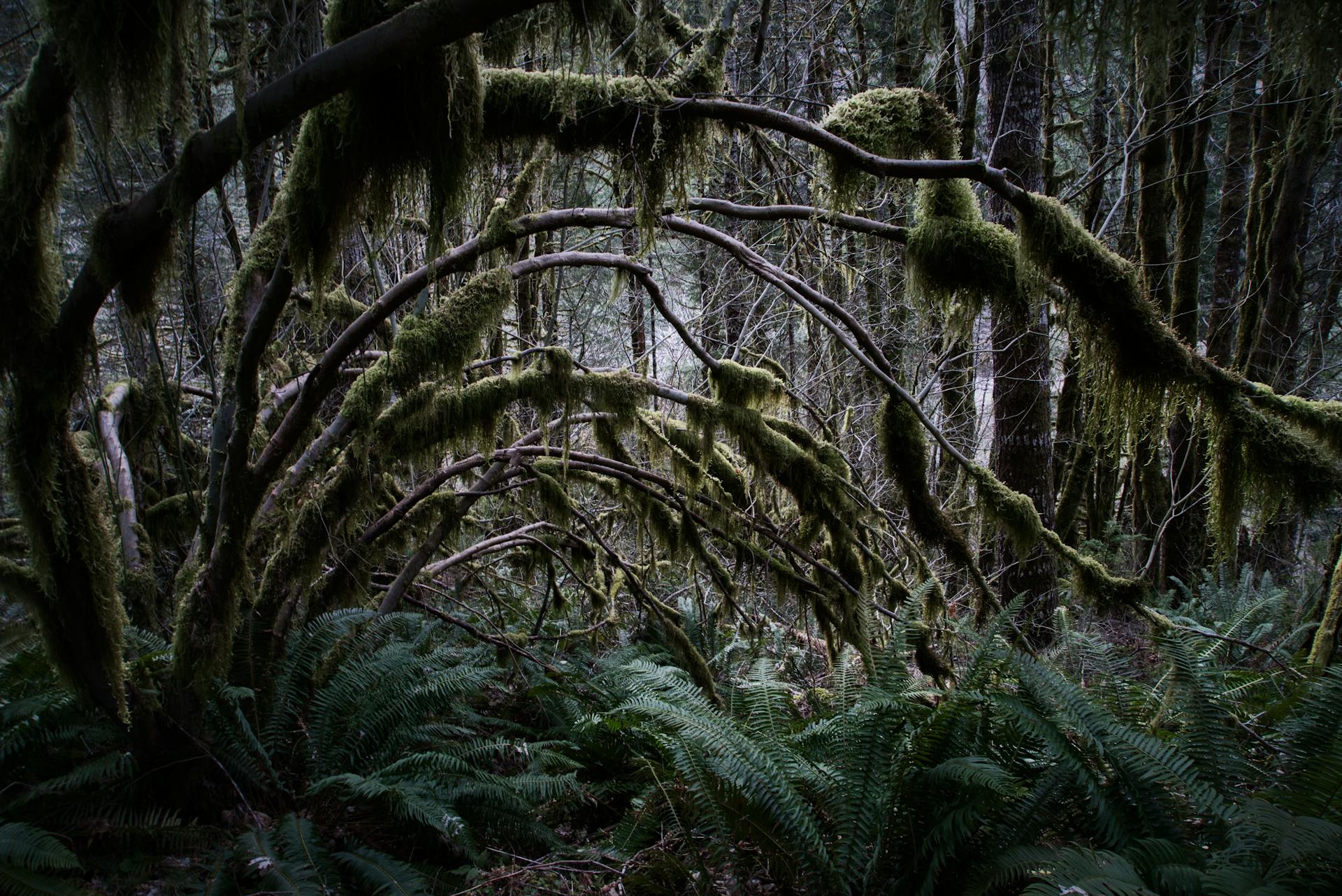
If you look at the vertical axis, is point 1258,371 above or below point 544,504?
above

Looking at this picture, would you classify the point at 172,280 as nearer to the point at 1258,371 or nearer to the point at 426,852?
the point at 426,852

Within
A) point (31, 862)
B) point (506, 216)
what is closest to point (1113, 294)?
point (506, 216)

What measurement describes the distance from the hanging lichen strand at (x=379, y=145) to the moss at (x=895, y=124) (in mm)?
1424

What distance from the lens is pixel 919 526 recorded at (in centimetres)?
371

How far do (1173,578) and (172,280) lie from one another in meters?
8.98

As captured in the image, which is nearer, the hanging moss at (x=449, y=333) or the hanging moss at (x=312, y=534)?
the hanging moss at (x=449, y=333)

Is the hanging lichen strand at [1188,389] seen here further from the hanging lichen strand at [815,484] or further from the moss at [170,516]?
the moss at [170,516]

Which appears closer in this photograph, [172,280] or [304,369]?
[172,280]

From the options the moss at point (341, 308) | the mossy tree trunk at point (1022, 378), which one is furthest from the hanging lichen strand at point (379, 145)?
the mossy tree trunk at point (1022, 378)

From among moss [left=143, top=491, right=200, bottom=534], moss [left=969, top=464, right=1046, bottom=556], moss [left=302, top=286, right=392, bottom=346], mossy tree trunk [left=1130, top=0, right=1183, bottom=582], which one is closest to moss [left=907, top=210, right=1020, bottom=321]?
moss [left=969, top=464, right=1046, bottom=556]

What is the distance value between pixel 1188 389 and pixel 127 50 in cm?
337

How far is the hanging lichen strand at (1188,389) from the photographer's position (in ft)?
8.43

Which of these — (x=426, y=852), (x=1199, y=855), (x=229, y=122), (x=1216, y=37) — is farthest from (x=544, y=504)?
(x=1216, y=37)

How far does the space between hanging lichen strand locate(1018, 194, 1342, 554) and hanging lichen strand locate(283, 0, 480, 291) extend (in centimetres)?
185
